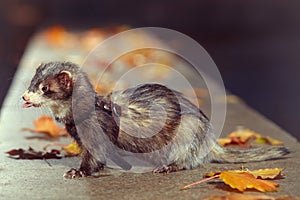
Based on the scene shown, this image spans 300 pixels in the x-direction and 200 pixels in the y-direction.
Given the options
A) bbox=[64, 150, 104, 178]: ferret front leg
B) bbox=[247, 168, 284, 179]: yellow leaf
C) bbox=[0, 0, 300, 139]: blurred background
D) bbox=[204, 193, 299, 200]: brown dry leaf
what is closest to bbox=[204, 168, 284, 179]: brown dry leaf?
bbox=[247, 168, 284, 179]: yellow leaf

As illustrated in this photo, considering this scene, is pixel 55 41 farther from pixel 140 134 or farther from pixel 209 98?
pixel 140 134

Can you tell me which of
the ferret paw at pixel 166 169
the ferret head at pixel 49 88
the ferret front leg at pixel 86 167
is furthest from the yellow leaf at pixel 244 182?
the ferret head at pixel 49 88

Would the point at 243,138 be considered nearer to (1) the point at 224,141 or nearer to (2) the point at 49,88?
(1) the point at 224,141

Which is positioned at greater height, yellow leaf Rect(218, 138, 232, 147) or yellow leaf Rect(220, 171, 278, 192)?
yellow leaf Rect(218, 138, 232, 147)

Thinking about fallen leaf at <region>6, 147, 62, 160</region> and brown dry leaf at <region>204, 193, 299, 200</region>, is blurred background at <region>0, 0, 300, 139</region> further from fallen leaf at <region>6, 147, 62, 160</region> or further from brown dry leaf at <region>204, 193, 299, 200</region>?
brown dry leaf at <region>204, 193, 299, 200</region>

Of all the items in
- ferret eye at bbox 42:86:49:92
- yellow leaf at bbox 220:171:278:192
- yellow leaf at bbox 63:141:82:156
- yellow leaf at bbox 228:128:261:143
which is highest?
yellow leaf at bbox 228:128:261:143

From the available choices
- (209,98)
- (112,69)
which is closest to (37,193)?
(209,98)

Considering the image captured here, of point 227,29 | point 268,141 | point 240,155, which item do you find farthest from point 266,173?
point 227,29
